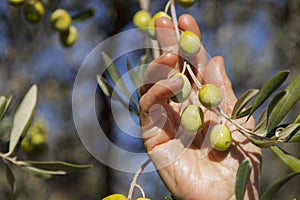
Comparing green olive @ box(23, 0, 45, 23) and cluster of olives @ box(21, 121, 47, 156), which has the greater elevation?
green olive @ box(23, 0, 45, 23)

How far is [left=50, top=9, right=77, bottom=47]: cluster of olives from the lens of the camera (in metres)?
1.78

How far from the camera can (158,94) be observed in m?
1.32

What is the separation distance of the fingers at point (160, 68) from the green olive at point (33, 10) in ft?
1.74

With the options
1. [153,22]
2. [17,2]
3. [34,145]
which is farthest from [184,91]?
[34,145]

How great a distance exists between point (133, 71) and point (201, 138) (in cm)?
28

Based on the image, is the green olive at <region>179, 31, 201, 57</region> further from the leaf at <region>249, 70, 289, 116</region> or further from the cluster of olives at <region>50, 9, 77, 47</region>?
the cluster of olives at <region>50, 9, 77, 47</region>

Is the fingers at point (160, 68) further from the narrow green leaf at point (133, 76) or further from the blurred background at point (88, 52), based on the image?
the blurred background at point (88, 52)

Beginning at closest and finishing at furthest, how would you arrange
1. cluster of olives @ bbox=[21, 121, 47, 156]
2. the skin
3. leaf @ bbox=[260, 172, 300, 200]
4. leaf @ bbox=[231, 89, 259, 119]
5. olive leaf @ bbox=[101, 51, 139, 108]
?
leaf @ bbox=[260, 172, 300, 200]
leaf @ bbox=[231, 89, 259, 119]
the skin
olive leaf @ bbox=[101, 51, 139, 108]
cluster of olives @ bbox=[21, 121, 47, 156]

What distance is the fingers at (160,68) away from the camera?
4.37 ft

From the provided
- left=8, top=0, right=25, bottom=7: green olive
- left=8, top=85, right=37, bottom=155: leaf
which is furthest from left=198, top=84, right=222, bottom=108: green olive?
left=8, top=0, right=25, bottom=7: green olive

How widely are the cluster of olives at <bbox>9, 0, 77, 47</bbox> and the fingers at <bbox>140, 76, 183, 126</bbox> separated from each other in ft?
1.70

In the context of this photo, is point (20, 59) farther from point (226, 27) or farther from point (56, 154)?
point (226, 27)

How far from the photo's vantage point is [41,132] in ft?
7.23

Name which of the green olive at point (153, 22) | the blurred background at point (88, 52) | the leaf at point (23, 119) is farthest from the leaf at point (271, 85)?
the blurred background at point (88, 52)
